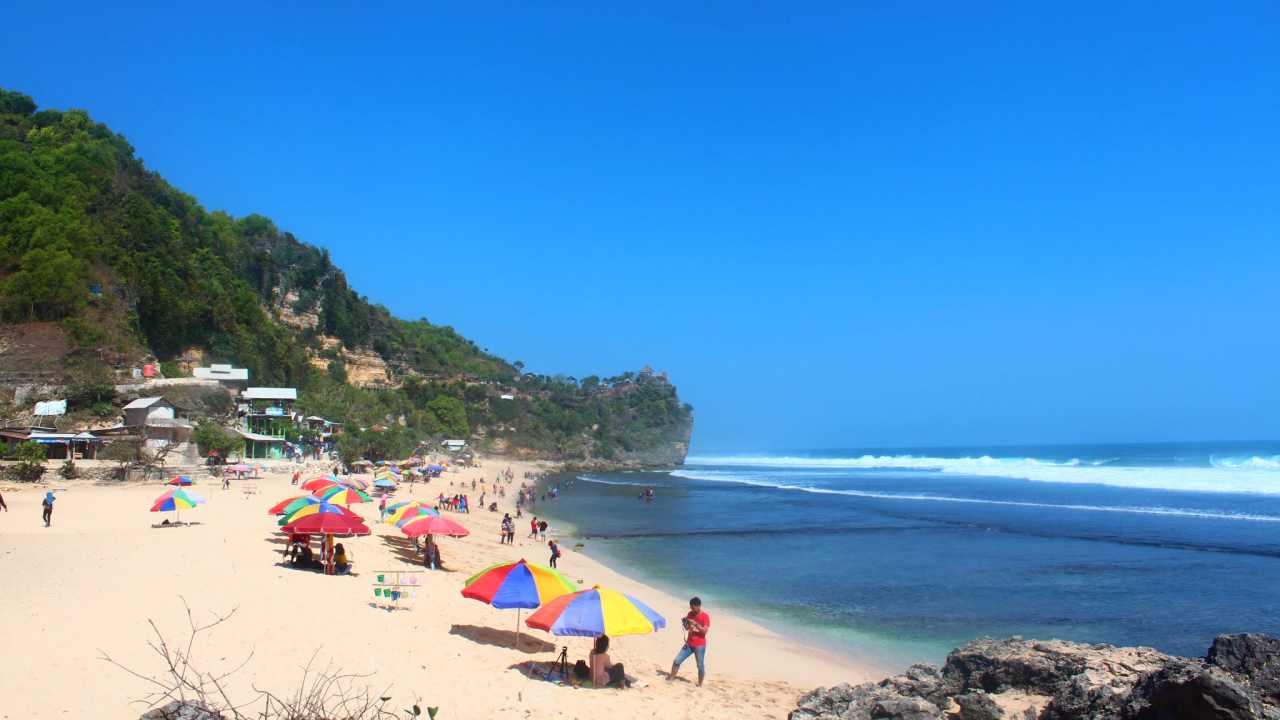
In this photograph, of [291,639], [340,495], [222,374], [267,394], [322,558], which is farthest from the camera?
[267,394]

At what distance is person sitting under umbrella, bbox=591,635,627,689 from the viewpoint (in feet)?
32.8

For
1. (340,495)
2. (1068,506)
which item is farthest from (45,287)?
(1068,506)

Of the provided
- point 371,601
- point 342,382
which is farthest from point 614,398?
point 371,601

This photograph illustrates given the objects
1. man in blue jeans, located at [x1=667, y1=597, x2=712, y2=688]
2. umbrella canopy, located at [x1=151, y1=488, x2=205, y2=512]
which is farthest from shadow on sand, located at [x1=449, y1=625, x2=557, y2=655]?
umbrella canopy, located at [x1=151, y1=488, x2=205, y2=512]

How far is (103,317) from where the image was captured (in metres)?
46.8

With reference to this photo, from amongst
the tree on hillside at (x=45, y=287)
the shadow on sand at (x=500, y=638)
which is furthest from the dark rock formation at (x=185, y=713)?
the tree on hillside at (x=45, y=287)

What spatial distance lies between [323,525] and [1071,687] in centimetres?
1259

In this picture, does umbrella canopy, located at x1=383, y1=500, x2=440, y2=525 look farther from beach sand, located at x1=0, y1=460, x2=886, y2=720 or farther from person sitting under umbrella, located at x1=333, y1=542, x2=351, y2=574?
person sitting under umbrella, located at x1=333, y1=542, x2=351, y2=574

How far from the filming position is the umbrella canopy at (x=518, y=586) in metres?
10.6

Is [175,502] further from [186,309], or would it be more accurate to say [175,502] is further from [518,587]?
[186,309]

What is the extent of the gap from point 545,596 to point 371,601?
4002 millimetres

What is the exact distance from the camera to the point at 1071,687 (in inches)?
289

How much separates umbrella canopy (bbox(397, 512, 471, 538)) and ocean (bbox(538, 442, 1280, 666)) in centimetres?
586

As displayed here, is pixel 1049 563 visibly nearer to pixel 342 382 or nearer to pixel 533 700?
pixel 533 700
